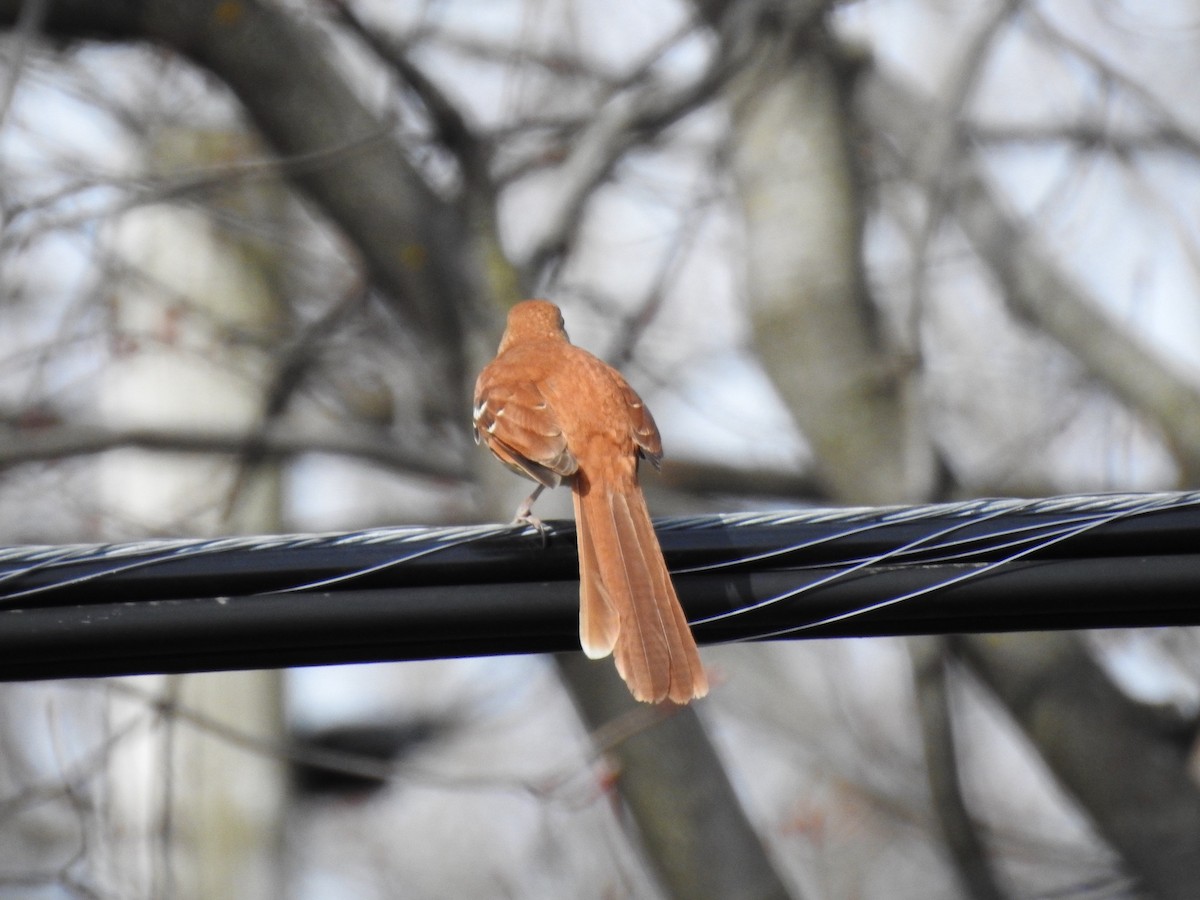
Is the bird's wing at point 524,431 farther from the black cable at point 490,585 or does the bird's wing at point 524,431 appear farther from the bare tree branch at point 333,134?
the bare tree branch at point 333,134

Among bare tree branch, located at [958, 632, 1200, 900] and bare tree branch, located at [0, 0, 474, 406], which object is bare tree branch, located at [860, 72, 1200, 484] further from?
bare tree branch, located at [0, 0, 474, 406]

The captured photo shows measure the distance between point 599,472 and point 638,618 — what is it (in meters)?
0.85

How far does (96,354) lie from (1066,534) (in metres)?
8.02

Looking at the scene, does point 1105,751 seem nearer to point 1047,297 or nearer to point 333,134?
point 1047,297

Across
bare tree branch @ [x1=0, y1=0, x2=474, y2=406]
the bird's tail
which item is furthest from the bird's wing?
bare tree branch @ [x1=0, y1=0, x2=474, y2=406]

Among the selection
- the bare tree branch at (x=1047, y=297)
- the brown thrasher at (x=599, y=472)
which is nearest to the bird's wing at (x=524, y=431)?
the brown thrasher at (x=599, y=472)

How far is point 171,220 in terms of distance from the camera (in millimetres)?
10609

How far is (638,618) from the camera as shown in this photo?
11.3ft

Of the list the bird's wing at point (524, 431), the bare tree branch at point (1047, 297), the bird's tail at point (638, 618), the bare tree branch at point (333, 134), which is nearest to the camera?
the bird's tail at point (638, 618)

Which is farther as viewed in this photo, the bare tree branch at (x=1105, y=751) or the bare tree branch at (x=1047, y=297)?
the bare tree branch at (x=1047, y=297)

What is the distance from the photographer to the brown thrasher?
336cm

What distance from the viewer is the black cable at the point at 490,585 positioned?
296 cm

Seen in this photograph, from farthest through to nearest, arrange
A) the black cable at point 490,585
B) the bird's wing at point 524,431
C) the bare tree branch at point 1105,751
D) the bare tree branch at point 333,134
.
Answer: the bare tree branch at point 1105,751 → the bare tree branch at point 333,134 → the bird's wing at point 524,431 → the black cable at point 490,585

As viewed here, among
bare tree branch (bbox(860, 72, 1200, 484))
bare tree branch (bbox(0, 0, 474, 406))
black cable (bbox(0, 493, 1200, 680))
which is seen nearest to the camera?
black cable (bbox(0, 493, 1200, 680))
